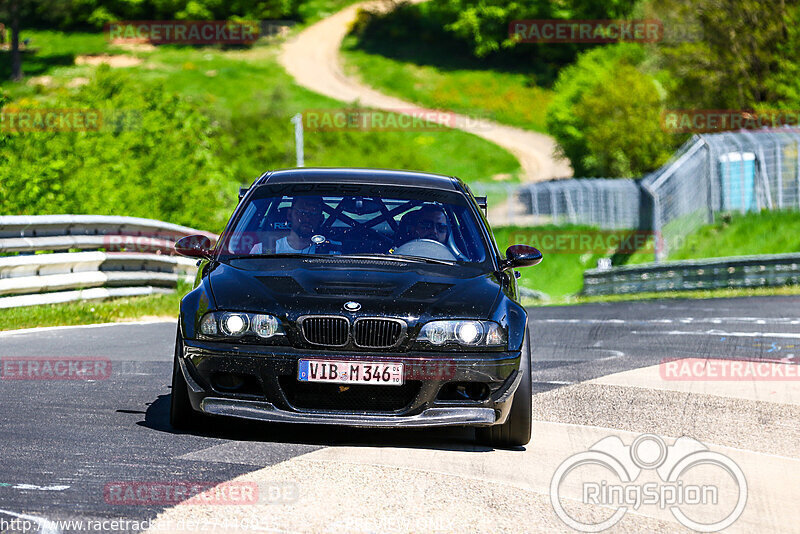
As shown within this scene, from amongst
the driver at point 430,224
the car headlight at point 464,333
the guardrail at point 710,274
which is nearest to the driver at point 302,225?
the driver at point 430,224

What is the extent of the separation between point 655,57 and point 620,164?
1663cm

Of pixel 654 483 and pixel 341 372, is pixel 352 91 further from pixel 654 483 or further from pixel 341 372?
pixel 654 483

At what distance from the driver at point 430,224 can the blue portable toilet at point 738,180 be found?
90.8ft

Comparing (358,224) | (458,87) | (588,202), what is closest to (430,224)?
(358,224)

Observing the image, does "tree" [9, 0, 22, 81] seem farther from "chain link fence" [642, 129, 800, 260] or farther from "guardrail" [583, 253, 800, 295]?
"guardrail" [583, 253, 800, 295]

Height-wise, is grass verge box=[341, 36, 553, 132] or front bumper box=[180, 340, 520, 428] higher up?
grass verge box=[341, 36, 553, 132]

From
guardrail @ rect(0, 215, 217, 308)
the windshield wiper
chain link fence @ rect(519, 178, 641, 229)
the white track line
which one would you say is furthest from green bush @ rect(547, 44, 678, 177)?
the windshield wiper

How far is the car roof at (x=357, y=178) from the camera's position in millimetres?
8070

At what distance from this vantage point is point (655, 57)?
74.1 meters

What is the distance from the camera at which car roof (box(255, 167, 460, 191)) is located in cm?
807

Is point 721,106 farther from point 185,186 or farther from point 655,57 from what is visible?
point 185,186

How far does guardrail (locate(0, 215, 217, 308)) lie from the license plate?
598 centimetres

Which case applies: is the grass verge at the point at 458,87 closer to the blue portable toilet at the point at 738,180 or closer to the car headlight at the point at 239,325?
the blue portable toilet at the point at 738,180

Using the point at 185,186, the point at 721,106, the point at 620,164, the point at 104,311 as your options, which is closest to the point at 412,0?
the point at 620,164
